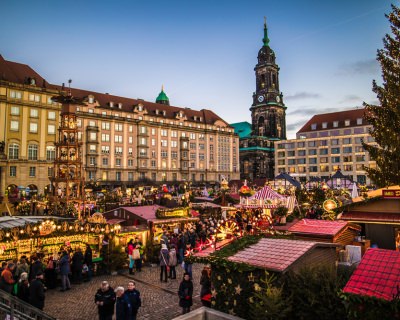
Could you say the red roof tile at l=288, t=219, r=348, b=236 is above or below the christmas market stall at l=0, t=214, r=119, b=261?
above

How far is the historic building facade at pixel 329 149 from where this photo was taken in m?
77.5

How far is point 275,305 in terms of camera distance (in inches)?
236

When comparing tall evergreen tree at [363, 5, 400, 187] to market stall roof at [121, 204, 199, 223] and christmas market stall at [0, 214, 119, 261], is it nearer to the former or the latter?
market stall roof at [121, 204, 199, 223]

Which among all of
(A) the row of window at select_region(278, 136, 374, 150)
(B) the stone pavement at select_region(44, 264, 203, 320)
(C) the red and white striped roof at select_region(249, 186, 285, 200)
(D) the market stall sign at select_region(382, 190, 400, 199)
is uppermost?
(A) the row of window at select_region(278, 136, 374, 150)

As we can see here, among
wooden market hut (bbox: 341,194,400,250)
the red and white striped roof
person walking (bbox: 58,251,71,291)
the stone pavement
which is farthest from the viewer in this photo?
the red and white striped roof

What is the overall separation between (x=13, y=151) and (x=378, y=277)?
54.1 meters

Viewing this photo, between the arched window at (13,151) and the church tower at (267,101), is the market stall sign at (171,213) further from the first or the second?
the church tower at (267,101)

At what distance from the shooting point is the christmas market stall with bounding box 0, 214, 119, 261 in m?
12.1

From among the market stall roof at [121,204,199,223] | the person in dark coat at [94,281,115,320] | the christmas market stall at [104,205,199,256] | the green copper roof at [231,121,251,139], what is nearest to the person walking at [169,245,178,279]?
the christmas market stall at [104,205,199,256]

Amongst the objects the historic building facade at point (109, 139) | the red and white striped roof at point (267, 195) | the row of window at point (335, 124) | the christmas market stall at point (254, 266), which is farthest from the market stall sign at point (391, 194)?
the row of window at point (335, 124)

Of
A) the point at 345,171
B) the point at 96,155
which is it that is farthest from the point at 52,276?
the point at 345,171

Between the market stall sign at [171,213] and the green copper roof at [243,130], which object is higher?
the green copper roof at [243,130]

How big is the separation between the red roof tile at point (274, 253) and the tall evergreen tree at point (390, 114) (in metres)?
6.94

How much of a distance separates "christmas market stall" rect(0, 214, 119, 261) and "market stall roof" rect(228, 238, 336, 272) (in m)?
9.03
